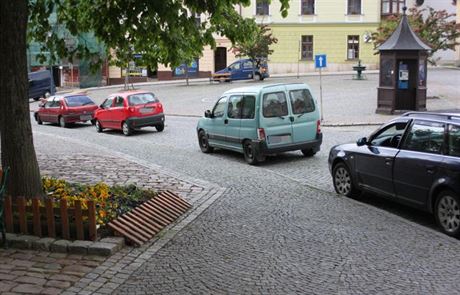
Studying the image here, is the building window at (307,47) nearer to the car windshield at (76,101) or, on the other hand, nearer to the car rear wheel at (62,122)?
the car windshield at (76,101)

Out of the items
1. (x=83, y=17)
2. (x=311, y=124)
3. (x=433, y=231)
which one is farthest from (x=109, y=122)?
(x=433, y=231)

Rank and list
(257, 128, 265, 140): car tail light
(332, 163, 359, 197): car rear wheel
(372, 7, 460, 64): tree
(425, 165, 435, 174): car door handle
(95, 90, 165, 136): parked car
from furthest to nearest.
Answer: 1. (372, 7, 460, 64): tree
2. (95, 90, 165, 136): parked car
3. (257, 128, 265, 140): car tail light
4. (332, 163, 359, 197): car rear wheel
5. (425, 165, 435, 174): car door handle

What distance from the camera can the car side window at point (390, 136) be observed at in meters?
9.24

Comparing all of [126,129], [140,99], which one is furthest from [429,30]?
[126,129]

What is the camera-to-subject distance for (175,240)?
767 cm

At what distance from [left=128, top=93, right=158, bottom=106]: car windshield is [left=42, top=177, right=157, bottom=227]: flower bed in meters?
13.9

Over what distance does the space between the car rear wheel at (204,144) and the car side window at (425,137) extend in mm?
8628

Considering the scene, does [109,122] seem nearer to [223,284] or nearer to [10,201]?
[10,201]

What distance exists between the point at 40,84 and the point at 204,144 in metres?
31.5

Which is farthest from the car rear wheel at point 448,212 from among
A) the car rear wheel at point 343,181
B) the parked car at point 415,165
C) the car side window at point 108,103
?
the car side window at point 108,103

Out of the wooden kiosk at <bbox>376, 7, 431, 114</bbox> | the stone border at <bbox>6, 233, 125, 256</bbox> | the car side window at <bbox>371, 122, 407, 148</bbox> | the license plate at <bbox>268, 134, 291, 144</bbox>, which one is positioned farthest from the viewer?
the wooden kiosk at <bbox>376, 7, 431, 114</bbox>

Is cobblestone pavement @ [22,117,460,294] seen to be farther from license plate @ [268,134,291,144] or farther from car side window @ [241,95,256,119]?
car side window @ [241,95,256,119]

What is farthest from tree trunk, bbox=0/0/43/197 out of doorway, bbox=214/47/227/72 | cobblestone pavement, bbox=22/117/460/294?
doorway, bbox=214/47/227/72

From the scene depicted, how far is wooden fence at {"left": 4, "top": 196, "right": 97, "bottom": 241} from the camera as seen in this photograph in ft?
23.5
